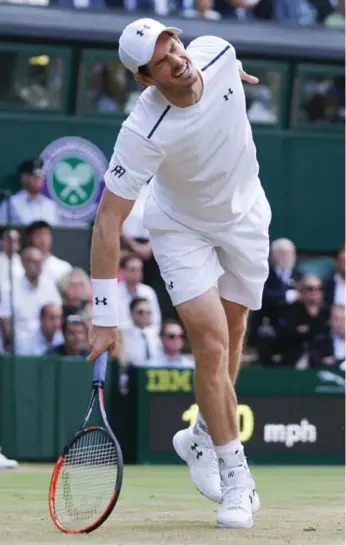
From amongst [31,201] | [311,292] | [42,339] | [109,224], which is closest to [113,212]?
[109,224]

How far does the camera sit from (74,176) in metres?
15.2

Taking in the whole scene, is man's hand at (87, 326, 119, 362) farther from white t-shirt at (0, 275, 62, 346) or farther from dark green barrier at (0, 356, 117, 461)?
white t-shirt at (0, 275, 62, 346)

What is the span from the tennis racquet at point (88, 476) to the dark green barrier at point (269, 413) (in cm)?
552

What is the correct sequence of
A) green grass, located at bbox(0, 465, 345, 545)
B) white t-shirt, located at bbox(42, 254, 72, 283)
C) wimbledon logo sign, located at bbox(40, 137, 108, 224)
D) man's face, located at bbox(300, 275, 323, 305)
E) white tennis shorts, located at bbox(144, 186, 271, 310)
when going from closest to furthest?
green grass, located at bbox(0, 465, 345, 545) → white tennis shorts, located at bbox(144, 186, 271, 310) → white t-shirt, located at bbox(42, 254, 72, 283) → man's face, located at bbox(300, 275, 323, 305) → wimbledon logo sign, located at bbox(40, 137, 108, 224)

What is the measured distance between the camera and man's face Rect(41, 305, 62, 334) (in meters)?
11.7

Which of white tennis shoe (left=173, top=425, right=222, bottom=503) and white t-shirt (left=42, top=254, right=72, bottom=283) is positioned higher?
white t-shirt (left=42, top=254, right=72, bottom=283)

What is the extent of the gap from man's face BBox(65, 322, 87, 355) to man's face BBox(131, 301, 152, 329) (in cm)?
51

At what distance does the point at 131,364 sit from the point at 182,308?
5.56 meters

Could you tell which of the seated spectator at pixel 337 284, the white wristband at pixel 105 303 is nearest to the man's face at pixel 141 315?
the seated spectator at pixel 337 284

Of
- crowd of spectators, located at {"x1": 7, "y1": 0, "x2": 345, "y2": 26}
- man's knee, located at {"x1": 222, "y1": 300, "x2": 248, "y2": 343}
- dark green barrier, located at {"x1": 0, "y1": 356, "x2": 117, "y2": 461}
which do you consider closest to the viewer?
man's knee, located at {"x1": 222, "y1": 300, "x2": 248, "y2": 343}

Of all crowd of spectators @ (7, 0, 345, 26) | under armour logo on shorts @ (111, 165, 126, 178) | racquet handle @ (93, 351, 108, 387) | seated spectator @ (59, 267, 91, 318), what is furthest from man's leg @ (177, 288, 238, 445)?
crowd of spectators @ (7, 0, 345, 26)

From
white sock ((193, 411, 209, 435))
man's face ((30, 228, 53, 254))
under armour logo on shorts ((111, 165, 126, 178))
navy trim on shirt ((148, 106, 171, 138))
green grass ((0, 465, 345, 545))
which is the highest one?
navy trim on shirt ((148, 106, 171, 138))

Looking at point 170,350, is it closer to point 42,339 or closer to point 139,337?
point 139,337

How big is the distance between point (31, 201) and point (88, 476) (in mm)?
7633
